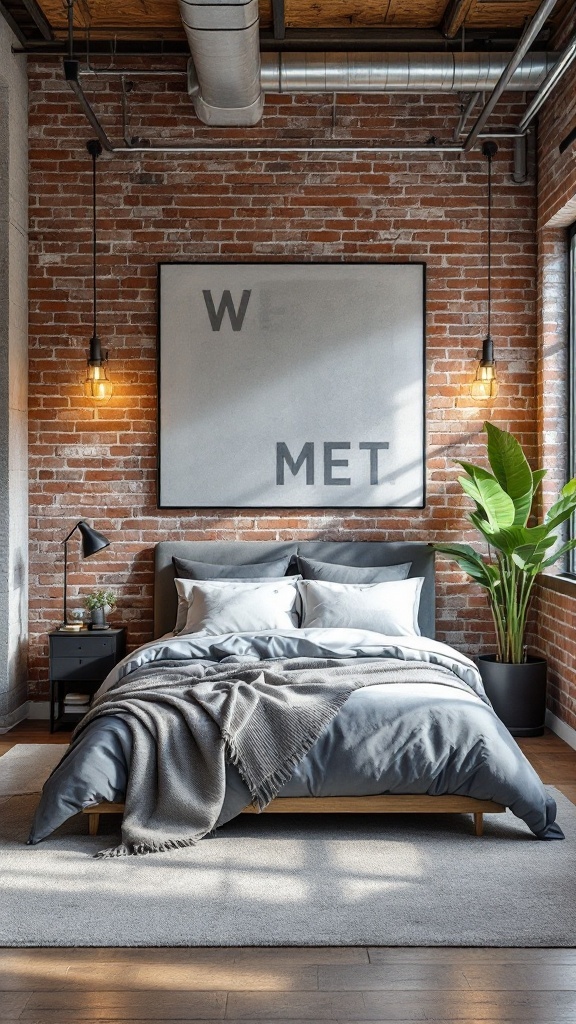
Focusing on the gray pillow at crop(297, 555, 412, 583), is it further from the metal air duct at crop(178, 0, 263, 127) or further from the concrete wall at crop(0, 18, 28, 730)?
the metal air duct at crop(178, 0, 263, 127)

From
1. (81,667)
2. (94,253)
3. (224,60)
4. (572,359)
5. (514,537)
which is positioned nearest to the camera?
(224,60)

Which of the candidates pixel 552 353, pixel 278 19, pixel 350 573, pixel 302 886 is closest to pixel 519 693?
pixel 350 573

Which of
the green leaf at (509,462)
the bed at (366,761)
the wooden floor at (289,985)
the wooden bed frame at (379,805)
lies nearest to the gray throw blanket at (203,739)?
the bed at (366,761)

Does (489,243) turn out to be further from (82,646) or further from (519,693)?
(82,646)

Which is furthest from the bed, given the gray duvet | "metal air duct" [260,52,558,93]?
"metal air duct" [260,52,558,93]

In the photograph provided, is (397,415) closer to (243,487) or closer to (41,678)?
(243,487)

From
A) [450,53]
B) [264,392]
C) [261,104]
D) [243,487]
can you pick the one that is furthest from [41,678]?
[450,53]

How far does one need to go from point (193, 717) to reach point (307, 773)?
21.7 inches

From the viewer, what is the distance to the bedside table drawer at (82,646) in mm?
5852

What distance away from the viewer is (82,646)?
589 centimetres

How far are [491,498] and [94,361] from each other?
8.66 feet

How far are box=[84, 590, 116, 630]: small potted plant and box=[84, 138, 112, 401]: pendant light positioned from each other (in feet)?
4.32

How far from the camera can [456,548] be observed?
596cm

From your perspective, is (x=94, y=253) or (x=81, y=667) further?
(x=94, y=253)
